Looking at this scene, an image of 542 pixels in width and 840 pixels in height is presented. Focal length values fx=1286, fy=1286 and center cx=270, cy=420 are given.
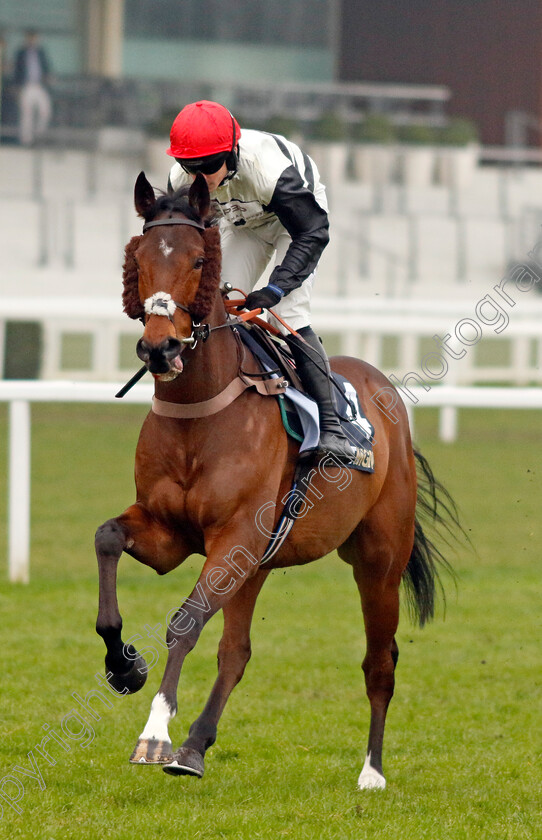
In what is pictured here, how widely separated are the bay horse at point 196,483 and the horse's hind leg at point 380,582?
0.24 m

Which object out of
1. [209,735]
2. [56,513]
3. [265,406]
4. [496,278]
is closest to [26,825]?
[209,735]

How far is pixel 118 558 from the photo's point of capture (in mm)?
3609

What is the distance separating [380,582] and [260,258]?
1211 millimetres

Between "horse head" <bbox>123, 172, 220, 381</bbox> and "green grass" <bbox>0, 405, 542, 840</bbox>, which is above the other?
"horse head" <bbox>123, 172, 220, 381</bbox>

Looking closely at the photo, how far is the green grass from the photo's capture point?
382 centimetres

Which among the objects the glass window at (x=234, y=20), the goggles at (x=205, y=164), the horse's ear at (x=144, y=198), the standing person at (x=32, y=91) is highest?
the glass window at (x=234, y=20)

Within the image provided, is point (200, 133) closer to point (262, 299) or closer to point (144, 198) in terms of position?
point (144, 198)

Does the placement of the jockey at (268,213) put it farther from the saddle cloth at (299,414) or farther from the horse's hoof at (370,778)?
the horse's hoof at (370,778)

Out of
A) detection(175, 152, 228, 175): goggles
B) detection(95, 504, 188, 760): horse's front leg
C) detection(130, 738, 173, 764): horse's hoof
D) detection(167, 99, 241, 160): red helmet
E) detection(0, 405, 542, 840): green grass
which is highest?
detection(167, 99, 241, 160): red helmet

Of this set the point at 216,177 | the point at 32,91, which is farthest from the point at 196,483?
the point at 32,91

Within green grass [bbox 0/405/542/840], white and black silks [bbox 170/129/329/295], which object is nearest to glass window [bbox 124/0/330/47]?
green grass [bbox 0/405/542/840]

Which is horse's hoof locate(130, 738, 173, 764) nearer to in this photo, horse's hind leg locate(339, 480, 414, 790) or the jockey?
the jockey

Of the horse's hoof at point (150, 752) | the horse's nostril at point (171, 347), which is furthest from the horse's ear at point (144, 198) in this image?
the horse's hoof at point (150, 752)

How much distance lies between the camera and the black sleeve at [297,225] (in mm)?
4004
